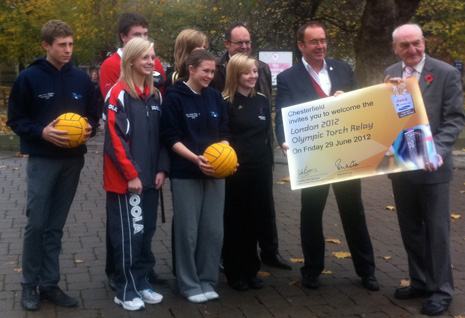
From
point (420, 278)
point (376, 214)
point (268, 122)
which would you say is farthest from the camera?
point (376, 214)

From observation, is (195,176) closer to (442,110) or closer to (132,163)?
(132,163)

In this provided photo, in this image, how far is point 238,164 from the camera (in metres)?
5.94

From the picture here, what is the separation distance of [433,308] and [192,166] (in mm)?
2048

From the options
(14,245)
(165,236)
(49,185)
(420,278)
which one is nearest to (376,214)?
(165,236)

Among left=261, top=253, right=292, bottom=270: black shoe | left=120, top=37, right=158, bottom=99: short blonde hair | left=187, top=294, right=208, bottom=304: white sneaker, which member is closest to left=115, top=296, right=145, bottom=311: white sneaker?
left=187, top=294, right=208, bottom=304: white sneaker

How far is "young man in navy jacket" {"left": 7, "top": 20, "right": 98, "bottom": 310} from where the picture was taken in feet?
18.2

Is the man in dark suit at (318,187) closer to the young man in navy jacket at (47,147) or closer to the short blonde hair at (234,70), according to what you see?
the short blonde hair at (234,70)

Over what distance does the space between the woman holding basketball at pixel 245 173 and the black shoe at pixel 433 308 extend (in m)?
1.35

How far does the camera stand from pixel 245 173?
6.17m

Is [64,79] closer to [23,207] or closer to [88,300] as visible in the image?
[88,300]

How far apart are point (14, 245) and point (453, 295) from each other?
14.0ft

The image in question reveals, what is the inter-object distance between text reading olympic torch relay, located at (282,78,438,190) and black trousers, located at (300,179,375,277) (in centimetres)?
42

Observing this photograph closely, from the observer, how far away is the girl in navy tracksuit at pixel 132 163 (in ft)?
18.1

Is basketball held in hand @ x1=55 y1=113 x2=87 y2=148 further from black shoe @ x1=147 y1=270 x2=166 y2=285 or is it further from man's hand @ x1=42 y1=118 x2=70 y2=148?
black shoe @ x1=147 y1=270 x2=166 y2=285
